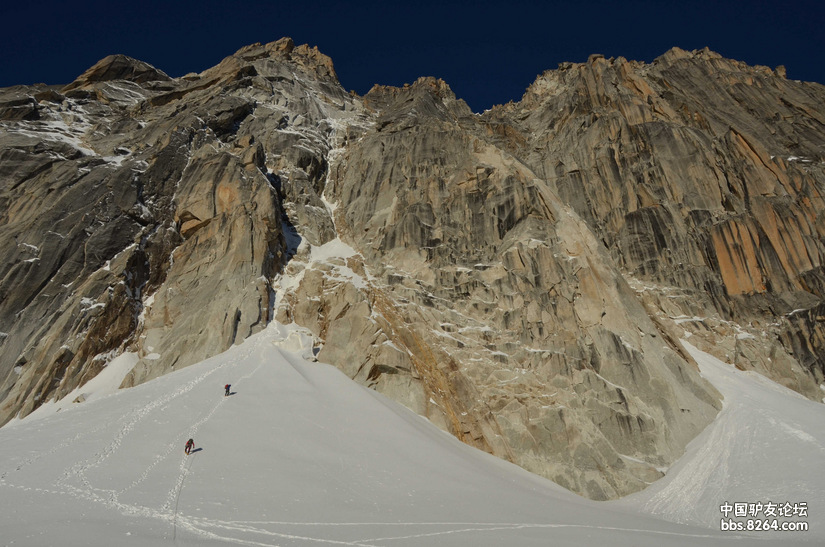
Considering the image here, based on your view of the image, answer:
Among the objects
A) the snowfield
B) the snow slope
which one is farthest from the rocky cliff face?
the snowfield

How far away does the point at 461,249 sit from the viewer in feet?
152

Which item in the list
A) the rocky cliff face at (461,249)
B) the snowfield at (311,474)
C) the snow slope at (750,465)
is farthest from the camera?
the rocky cliff face at (461,249)

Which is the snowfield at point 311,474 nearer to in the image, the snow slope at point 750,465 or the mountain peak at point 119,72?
the snow slope at point 750,465

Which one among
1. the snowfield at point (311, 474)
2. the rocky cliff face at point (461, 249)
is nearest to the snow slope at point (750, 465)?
the snowfield at point (311, 474)

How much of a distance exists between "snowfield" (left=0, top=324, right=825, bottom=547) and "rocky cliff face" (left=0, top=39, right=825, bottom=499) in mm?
3013

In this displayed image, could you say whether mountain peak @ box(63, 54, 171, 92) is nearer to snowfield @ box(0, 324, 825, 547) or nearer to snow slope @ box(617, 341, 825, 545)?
snowfield @ box(0, 324, 825, 547)

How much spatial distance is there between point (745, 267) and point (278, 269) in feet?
152

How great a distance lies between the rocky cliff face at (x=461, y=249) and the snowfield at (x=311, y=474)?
3.01 m

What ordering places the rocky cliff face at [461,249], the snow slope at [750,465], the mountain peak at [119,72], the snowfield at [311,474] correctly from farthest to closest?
the mountain peak at [119,72]
the rocky cliff face at [461,249]
the snow slope at [750,465]
the snowfield at [311,474]

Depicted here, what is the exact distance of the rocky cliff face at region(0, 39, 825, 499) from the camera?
35438 mm

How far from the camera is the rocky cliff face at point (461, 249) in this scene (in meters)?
35.4

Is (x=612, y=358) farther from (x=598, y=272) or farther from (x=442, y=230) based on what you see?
(x=442, y=230)

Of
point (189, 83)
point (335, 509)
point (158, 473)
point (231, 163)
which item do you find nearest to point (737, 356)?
point (335, 509)

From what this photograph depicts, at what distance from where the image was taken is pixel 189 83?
76312 mm
